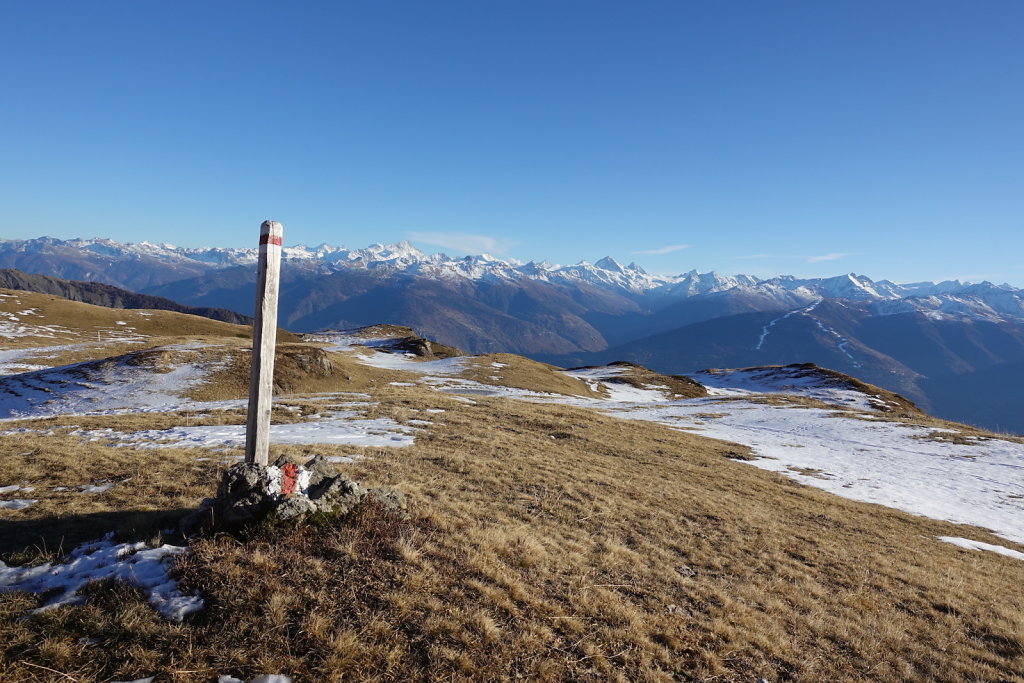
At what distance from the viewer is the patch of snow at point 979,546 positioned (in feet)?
53.3

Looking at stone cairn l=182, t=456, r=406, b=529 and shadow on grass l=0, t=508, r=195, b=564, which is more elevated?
stone cairn l=182, t=456, r=406, b=529

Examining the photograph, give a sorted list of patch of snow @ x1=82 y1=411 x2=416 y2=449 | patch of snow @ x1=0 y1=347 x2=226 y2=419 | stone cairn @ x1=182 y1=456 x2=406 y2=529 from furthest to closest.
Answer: patch of snow @ x1=0 y1=347 x2=226 y2=419 < patch of snow @ x1=82 y1=411 x2=416 y2=449 < stone cairn @ x1=182 y1=456 x2=406 y2=529

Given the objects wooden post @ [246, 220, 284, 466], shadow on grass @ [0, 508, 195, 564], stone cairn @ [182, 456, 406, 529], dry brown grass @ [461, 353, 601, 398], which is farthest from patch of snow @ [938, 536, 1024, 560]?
dry brown grass @ [461, 353, 601, 398]

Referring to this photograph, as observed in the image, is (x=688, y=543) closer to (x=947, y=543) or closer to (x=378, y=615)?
(x=378, y=615)

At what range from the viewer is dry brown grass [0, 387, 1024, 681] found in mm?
5426

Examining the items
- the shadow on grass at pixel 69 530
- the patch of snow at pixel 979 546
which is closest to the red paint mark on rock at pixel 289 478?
the shadow on grass at pixel 69 530

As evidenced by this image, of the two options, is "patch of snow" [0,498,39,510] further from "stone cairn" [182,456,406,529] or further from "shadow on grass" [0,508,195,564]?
"stone cairn" [182,456,406,529]

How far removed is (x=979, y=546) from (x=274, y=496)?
77.5 ft

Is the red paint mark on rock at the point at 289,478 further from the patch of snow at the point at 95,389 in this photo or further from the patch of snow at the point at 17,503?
the patch of snow at the point at 95,389

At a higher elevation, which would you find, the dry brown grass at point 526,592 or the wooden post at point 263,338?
the wooden post at point 263,338

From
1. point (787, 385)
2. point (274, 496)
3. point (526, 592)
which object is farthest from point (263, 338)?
point (787, 385)

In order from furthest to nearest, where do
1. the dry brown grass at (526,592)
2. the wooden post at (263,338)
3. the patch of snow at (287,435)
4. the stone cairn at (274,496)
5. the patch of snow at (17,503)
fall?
the patch of snow at (287,435)
the patch of snow at (17,503)
the wooden post at (263,338)
the stone cairn at (274,496)
the dry brown grass at (526,592)

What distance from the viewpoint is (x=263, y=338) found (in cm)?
924

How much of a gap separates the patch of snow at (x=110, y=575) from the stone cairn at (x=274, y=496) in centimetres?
85
